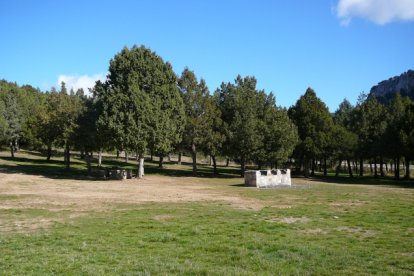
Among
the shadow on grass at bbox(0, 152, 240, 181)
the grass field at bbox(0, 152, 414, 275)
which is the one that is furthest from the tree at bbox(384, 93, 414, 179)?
the grass field at bbox(0, 152, 414, 275)

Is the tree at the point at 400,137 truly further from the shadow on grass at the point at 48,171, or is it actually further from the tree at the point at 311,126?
the shadow on grass at the point at 48,171

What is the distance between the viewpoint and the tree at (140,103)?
4509cm

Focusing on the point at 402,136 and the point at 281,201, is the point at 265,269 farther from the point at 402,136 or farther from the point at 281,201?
the point at 402,136

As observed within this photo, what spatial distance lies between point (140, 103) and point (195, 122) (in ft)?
36.9

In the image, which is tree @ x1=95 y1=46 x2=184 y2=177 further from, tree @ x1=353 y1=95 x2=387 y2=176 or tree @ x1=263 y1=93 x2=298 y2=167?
tree @ x1=353 y1=95 x2=387 y2=176

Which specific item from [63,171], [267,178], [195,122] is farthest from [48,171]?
[267,178]

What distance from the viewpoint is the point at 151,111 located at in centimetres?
4641

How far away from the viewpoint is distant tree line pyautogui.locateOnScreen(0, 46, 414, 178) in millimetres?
46375

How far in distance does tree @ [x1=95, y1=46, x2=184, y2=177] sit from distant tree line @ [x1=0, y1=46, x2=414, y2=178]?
11 cm

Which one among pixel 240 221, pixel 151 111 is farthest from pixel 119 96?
pixel 240 221

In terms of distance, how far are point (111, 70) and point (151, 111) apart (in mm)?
7293

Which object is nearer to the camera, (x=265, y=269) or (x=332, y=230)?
(x=265, y=269)

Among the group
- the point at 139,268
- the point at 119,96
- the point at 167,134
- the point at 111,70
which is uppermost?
the point at 111,70

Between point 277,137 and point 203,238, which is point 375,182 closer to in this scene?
point 277,137
